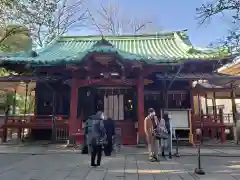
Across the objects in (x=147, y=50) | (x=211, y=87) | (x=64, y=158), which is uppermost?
(x=147, y=50)

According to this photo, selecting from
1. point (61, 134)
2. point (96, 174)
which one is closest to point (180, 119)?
point (96, 174)

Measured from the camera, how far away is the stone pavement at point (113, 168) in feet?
20.8

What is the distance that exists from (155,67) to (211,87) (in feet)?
12.8

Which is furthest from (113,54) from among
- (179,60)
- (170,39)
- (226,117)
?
(226,117)

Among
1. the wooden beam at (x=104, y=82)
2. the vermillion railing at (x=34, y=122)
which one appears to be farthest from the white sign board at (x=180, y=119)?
the vermillion railing at (x=34, y=122)

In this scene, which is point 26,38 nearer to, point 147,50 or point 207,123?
point 147,50

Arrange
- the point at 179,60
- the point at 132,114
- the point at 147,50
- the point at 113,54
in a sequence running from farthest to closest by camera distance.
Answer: the point at 147,50 < the point at 132,114 < the point at 179,60 < the point at 113,54

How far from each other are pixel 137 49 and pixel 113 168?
10.7 m

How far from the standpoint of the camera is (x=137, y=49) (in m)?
16.5

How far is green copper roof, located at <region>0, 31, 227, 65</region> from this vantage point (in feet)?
38.7

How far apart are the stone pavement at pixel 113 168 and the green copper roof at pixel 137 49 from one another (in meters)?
4.91

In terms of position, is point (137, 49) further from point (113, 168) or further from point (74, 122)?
point (113, 168)

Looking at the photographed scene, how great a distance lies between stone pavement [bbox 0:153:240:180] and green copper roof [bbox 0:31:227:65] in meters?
4.91

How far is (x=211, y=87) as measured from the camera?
1372 cm
